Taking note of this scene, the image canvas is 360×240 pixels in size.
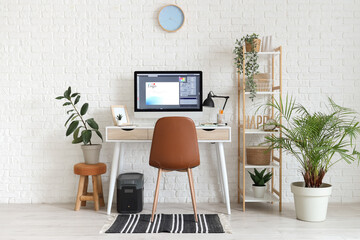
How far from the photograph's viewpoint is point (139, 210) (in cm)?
313

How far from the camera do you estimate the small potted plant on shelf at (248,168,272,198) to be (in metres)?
3.25

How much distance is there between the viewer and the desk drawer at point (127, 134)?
3.06 meters

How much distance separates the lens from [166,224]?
109 inches

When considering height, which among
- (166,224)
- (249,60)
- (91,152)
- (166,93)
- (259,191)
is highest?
(249,60)

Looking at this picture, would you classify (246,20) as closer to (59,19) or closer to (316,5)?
(316,5)

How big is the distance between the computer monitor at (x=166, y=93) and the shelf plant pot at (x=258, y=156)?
0.61 meters

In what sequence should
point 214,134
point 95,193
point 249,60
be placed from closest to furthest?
point 214,134
point 95,193
point 249,60

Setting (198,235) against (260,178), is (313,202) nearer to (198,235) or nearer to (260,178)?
(260,178)

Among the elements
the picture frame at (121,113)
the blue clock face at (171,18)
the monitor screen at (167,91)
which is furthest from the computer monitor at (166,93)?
the blue clock face at (171,18)

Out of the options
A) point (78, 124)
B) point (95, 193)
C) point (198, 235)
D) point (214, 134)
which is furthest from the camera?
point (78, 124)

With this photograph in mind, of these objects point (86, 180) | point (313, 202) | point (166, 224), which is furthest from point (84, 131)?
point (313, 202)

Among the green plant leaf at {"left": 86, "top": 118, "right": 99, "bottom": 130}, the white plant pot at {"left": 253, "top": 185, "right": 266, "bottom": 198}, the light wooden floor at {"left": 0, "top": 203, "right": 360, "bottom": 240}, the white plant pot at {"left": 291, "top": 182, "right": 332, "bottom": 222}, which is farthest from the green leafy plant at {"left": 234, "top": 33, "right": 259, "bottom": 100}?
the green plant leaf at {"left": 86, "top": 118, "right": 99, "bottom": 130}

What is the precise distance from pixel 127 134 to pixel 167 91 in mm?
611

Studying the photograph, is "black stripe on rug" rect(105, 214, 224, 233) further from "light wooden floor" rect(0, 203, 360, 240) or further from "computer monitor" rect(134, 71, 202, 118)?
"computer monitor" rect(134, 71, 202, 118)
